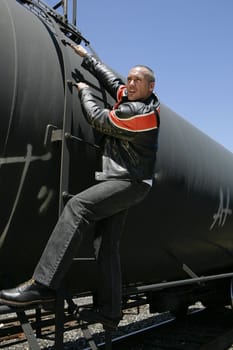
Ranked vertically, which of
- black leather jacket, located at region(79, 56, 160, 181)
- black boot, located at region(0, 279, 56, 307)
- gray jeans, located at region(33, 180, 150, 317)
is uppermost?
black leather jacket, located at region(79, 56, 160, 181)

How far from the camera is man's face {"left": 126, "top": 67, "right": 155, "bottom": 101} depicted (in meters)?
2.76

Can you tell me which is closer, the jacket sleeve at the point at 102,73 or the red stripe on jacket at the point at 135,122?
the red stripe on jacket at the point at 135,122

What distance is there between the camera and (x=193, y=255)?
4902 mm

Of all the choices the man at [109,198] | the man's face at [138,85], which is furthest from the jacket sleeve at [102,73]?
the man's face at [138,85]

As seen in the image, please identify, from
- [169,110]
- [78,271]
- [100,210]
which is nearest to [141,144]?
[100,210]

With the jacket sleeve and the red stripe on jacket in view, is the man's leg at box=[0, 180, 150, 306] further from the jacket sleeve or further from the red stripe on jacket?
the jacket sleeve

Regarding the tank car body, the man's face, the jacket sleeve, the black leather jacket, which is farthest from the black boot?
the jacket sleeve

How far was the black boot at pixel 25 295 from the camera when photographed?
2.40 m

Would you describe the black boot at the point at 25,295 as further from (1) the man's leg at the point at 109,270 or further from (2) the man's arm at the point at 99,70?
(2) the man's arm at the point at 99,70

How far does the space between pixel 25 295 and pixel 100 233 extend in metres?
0.69

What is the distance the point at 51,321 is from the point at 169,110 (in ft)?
7.72

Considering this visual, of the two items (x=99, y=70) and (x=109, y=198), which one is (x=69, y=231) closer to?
(x=109, y=198)

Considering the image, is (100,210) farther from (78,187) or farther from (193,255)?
(193,255)

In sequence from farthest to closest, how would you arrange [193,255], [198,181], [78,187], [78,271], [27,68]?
[193,255] < [198,181] < [78,271] < [78,187] < [27,68]
